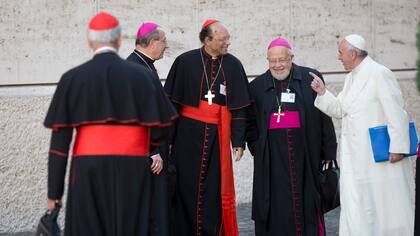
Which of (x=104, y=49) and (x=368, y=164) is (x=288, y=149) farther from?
(x=104, y=49)

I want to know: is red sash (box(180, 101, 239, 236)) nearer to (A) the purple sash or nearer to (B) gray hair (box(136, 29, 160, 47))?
(A) the purple sash

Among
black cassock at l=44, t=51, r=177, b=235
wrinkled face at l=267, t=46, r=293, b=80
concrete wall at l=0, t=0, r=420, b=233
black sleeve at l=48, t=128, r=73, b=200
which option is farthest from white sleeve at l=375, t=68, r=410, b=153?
concrete wall at l=0, t=0, r=420, b=233

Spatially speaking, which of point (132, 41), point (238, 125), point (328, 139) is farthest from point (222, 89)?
point (132, 41)

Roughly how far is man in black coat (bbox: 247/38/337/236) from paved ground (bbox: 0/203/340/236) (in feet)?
3.21

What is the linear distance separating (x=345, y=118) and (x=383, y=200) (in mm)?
693

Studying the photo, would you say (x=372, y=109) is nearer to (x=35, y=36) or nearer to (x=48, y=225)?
(x=48, y=225)

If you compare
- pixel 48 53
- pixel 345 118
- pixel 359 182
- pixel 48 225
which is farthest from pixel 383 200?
pixel 48 53

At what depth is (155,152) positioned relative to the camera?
6539 millimetres

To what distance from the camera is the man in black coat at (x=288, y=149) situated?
737 cm

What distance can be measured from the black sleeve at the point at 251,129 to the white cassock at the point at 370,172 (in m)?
0.72

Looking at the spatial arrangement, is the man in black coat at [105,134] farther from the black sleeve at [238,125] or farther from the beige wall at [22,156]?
the beige wall at [22,156]

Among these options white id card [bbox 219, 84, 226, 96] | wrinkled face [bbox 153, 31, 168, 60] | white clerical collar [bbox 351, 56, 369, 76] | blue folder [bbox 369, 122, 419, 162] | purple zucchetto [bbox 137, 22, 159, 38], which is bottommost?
blue folder [bbox 369, 122, 419, 162]

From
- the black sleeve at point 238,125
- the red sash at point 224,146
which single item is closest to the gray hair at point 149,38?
the red sash at point 224,146

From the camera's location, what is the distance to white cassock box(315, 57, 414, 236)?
6.89 m
